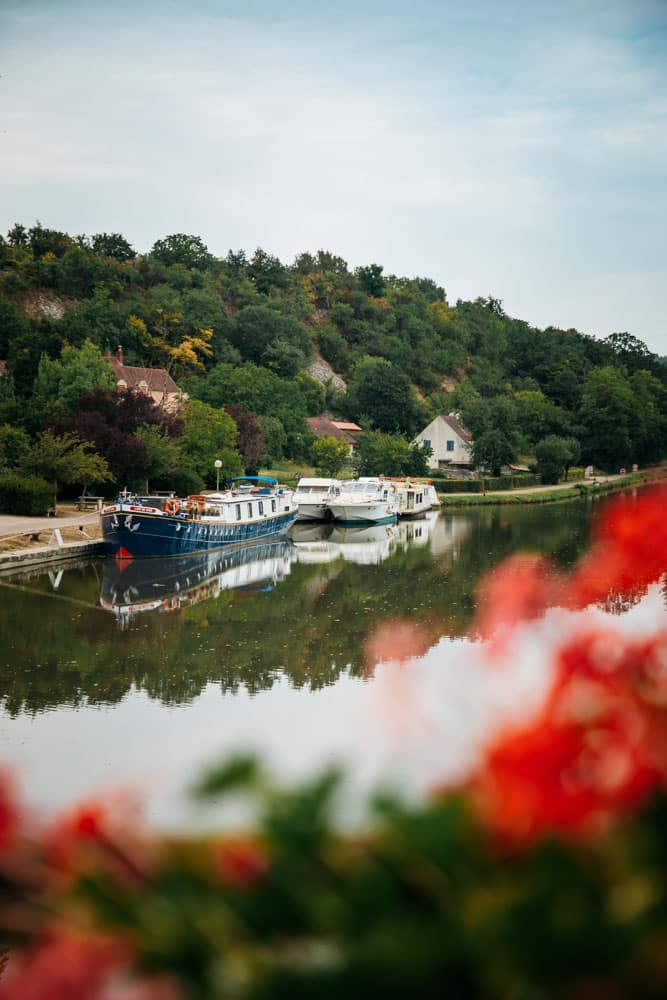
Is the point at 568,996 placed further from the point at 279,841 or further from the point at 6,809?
the point at 6,809

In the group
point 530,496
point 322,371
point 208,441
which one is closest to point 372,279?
point 322,371

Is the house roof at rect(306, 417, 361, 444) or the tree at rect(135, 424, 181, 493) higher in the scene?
the house roof at rect(306, 417, 361, 444)

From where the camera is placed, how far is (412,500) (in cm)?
4212

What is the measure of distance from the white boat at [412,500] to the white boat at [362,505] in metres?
2.51

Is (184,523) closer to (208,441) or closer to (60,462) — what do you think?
(60,462)

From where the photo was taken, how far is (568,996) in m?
0.92

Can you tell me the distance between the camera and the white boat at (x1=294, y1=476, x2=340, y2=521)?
37.0 m

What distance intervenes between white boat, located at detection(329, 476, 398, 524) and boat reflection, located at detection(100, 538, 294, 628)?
8.20m

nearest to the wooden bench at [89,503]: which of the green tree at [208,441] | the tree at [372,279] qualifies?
the green tree at [208,441]

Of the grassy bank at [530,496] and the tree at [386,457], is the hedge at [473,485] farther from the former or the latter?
the tree at [386,457]

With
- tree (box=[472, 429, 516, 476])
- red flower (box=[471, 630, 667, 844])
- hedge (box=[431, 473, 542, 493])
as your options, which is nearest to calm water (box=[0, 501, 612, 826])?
red flower (box=[471, 630, 667, 844])

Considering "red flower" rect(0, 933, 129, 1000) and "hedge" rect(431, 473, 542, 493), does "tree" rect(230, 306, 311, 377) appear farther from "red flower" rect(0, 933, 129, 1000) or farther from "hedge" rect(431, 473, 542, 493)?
"red flower" rect(0, 933, 129, 1000)

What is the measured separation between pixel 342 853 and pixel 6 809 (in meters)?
0.41

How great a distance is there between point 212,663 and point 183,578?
834cm
